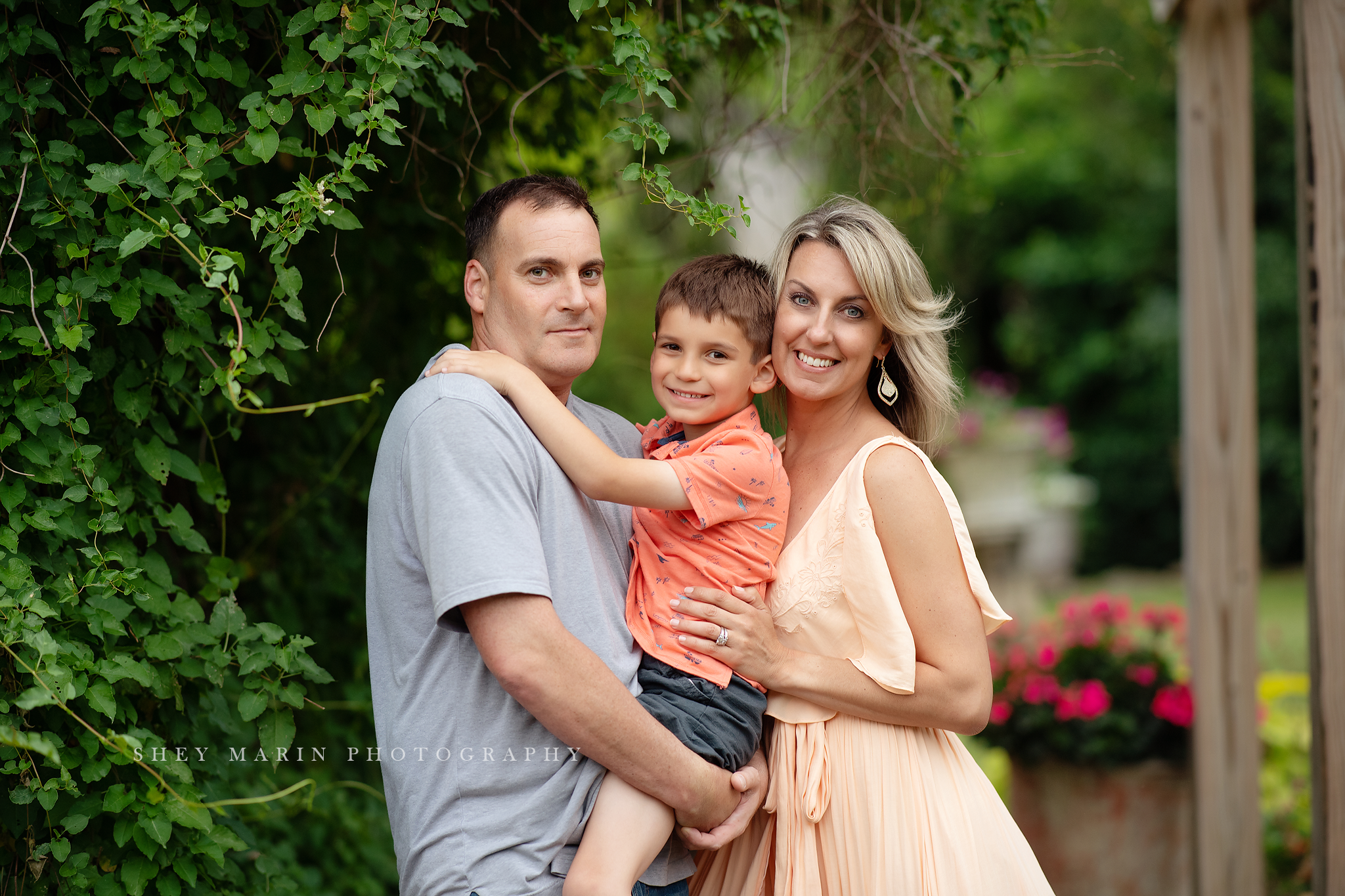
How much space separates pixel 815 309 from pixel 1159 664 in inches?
101

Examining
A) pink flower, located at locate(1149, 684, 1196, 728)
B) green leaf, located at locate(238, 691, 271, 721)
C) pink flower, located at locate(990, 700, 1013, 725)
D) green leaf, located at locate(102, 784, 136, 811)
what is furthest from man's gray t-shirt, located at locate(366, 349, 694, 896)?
pink flower, located at locate(1149, 684, 1196, 728)

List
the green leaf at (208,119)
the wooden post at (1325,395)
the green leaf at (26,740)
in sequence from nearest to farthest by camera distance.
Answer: the green leaf at (26,740) < the green leaf at (208,119) < the wooden post at (1325,395)

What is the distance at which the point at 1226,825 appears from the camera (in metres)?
3.16

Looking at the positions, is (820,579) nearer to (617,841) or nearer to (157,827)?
(617,841)

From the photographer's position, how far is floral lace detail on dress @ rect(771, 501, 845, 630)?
1.98m

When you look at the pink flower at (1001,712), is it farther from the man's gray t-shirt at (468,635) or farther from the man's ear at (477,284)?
the man's ear at (477,284)

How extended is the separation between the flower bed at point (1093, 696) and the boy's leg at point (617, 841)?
7.43 feet

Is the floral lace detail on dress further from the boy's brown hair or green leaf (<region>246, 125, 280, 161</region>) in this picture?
green leaf (<region>246, 125, 280, 161</region>)

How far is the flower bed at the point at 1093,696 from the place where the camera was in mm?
3723

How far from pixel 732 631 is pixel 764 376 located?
0.53 metres

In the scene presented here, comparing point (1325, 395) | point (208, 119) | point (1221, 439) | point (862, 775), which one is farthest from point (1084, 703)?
point (208, 119)

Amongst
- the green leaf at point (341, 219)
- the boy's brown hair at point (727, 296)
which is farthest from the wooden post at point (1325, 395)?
the green leaf at point (341, 219)

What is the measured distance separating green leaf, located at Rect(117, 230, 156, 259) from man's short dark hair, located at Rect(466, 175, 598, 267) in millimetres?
553

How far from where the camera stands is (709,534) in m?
1.95
